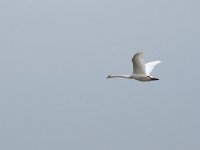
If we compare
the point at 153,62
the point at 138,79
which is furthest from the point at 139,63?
the point at 153,62

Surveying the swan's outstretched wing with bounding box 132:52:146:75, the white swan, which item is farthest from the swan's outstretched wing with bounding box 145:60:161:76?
the swan's outstretched wing with bounding box 132:52:146:75

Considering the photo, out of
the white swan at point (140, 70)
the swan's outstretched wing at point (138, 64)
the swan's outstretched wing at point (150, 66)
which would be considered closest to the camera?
the swan's outstretched wing at point (138, 64)

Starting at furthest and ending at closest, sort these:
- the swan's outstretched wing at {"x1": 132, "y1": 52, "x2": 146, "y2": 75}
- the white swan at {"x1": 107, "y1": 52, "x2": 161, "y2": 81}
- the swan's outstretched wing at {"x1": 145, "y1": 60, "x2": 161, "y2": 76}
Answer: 1. the swan's outstretched wing at {"x1": 145, "y1": 60, "x2": 161, "y2": 76}
2. the white swan at {"x1": 107, "y1": 52, "x2": 161, "y2": 81}
3. the swan's outstretched wing at {"x1": 132, "y1": 52, "x2": 146, "y2": 75}

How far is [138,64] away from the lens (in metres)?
42.4

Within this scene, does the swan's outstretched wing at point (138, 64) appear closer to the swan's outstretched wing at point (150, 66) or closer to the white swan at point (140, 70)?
the white swan at point (140, 70)

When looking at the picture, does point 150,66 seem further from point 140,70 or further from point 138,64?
point 138,64

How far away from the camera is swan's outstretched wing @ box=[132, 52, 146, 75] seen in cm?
4162

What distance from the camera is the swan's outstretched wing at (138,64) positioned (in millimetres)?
41616

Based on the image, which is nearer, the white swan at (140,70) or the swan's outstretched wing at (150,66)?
→ the white swan at (140,70)

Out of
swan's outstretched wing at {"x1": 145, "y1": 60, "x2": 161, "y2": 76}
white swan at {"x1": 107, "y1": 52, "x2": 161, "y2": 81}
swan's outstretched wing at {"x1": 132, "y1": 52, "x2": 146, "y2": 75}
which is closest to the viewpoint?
swan's outstretched wing at {"x1": 132, "y1": 52, "x2": 146, "y2": 75}

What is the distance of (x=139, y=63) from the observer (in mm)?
42344

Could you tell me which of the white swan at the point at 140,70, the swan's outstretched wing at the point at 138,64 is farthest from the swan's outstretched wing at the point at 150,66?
the swan's outstretched wing at the point at 138,64

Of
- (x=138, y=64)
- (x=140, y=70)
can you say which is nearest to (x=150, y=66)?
(x=140, y=70)

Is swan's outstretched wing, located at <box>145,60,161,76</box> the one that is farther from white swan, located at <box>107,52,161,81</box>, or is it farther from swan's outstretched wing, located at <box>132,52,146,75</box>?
swan's outstretched wing, located at <box>132,52,146,75</box>
